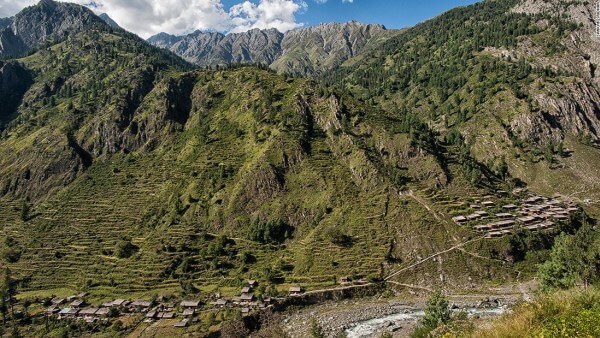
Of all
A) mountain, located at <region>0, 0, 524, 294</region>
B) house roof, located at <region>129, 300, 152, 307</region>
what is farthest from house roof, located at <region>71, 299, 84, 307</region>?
house roof, located at <region>129, 300, 152, 307</region>

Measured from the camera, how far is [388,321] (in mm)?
91750

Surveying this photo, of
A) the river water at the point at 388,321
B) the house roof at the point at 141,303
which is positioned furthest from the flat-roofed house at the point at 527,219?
the house roof at the point at 141,303

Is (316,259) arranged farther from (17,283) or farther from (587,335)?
(587,335)

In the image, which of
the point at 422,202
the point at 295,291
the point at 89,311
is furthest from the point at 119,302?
the point at 422,202

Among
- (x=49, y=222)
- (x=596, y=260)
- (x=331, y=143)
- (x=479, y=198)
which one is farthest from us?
(x=331, y=143)

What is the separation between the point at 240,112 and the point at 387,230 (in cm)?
10078

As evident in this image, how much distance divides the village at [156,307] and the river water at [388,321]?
20593 mm

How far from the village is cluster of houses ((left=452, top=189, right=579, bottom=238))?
5884 cm

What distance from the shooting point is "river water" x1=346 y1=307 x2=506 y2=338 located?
87250 millimetres

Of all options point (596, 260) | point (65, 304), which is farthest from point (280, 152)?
point (596, 260)

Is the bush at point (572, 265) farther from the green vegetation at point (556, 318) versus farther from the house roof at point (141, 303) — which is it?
the house roof at point (141, 303)

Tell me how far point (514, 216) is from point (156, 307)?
11041 centimetres

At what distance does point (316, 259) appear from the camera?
11694cm

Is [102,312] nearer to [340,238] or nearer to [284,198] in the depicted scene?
[284,198]
